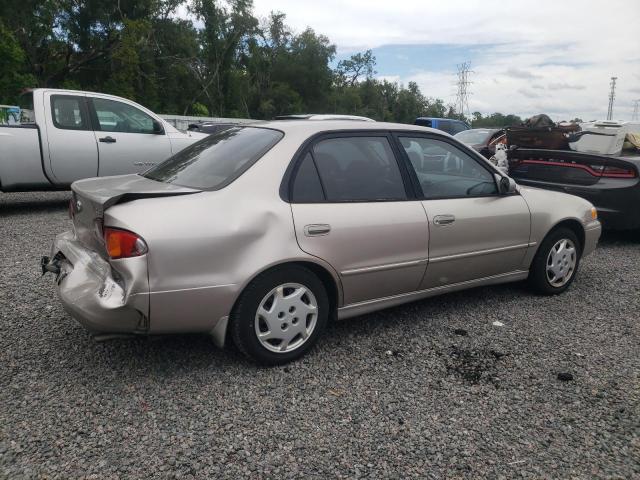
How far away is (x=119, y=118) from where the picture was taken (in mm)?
7961

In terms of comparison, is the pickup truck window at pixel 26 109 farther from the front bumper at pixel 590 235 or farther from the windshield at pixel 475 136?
the windshield at pixel 475 136

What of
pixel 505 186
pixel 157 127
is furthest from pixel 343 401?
pixel 157 127

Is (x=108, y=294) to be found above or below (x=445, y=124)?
below

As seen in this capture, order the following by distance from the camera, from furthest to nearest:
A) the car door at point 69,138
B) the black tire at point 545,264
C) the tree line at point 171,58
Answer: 1. the tree line at point 171,58
2. the car door at point 69,138
3. the black tire at point 545,264

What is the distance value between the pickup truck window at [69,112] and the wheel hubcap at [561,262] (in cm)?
645

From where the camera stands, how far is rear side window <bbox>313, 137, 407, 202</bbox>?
11.3 ft

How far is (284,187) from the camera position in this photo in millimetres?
3225

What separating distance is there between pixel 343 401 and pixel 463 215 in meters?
1.77

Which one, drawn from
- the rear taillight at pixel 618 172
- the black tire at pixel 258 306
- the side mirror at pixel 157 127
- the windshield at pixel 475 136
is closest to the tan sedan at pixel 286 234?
the black tire at pixel 258 306

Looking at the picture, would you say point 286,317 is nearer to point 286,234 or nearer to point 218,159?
point 286,234

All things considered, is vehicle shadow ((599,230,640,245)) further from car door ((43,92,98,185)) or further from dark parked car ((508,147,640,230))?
car door ((43,92,98,185))

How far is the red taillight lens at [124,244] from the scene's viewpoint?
2.72m

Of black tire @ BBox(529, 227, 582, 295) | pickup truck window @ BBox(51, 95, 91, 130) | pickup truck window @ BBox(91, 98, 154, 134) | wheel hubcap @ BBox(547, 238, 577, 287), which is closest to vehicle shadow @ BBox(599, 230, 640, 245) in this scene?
wheel hubcap @ BBox(547, 238, 577, 287)

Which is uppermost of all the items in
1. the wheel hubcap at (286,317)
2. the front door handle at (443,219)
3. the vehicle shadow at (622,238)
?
the front door handle at (443,219)
